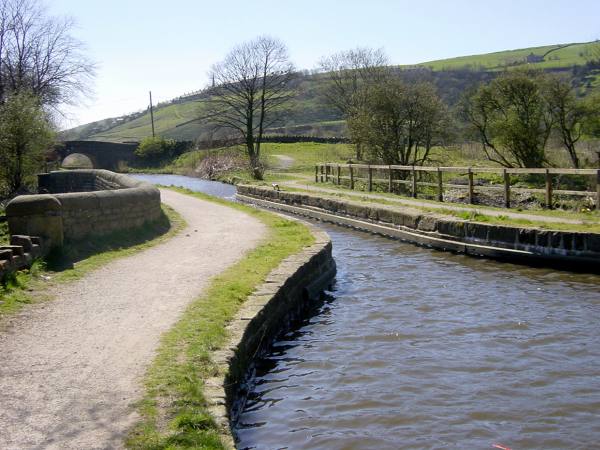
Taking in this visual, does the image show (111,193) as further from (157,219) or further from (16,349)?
(16,349)

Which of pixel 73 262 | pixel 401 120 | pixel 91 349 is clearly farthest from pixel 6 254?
pixel 401 120

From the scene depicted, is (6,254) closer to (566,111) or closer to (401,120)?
(401,120)

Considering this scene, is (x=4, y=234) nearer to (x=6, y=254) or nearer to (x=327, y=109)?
(x=6, y=254)

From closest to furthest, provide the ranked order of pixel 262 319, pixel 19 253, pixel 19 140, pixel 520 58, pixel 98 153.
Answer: pixel 262 319 → pixel 19 253 → pixel 19 140 → pixel 98 153 → pixel 520 58

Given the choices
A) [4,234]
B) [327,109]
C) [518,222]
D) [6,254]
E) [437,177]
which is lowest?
[518,222]

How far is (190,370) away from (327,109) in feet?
211

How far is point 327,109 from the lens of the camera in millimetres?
68812

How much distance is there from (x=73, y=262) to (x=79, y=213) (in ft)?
5.02

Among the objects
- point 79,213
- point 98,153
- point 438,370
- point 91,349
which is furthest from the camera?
point 98,153

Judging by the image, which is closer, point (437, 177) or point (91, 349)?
point (91, 349)

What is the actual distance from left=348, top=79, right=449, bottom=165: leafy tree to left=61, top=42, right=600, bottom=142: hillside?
37845 mm

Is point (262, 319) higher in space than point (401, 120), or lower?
lower

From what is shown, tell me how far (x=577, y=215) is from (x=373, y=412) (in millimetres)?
9541

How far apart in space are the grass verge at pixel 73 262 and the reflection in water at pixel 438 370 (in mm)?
3160
